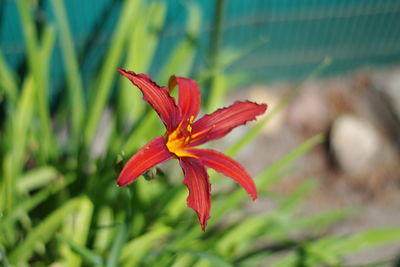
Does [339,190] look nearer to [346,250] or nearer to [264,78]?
[264,78]

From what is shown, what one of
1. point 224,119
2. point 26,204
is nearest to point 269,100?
point 26,204

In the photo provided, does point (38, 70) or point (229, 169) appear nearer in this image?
point (229, 169)

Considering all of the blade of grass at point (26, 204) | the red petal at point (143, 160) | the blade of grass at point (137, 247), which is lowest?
the red petal at point (143, 160)

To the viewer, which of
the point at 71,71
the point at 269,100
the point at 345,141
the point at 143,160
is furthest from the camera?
the point at 269,100

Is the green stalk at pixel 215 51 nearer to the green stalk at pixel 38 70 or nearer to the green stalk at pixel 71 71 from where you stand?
the green stalk at pixel 71 71

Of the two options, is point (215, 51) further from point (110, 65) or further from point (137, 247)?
point (137, 247)

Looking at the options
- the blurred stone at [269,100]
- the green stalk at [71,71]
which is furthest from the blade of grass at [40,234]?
the blurred stone at [269,100]

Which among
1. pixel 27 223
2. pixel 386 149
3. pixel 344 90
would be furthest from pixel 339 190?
pixel 27 223
